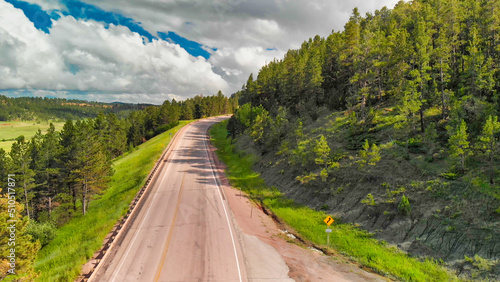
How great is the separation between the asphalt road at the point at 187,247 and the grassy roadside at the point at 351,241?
5143 millimetres

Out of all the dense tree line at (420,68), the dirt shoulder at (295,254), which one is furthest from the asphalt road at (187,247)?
the dense tree line at (420,68)

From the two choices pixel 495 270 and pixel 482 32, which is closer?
pixel 495 270

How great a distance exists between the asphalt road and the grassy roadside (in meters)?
5.14

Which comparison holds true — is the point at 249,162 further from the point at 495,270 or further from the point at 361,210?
the point at 495,270

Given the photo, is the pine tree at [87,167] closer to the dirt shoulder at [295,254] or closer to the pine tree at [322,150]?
the dirt shoulder at [295,254]

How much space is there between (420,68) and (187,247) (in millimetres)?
30023

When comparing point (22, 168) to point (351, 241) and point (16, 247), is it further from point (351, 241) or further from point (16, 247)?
point (351, 241)

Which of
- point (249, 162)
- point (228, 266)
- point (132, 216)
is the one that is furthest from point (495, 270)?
point (249, 162)

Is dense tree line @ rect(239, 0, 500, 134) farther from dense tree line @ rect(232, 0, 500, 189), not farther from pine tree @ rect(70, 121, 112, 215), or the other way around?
pine tree @ rect(70, 121, 112, 215)

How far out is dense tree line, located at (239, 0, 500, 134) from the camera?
2552 centimetres

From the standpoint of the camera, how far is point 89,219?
30.3 m

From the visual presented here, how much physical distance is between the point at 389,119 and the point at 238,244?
26349 millimetres

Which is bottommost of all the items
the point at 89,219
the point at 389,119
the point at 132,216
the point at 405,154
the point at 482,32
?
the point at 89,219

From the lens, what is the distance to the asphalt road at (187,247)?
49.9 feet
